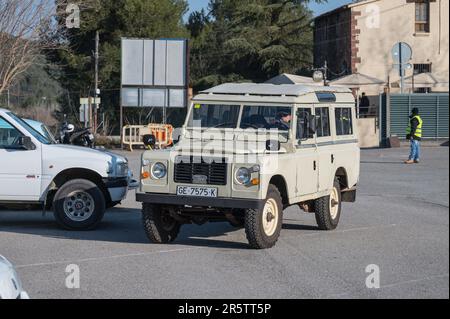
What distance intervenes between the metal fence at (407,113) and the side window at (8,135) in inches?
972

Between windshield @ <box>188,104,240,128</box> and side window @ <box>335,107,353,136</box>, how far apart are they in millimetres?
2128

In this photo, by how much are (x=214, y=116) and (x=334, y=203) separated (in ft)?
8.25

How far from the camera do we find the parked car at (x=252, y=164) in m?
10.5

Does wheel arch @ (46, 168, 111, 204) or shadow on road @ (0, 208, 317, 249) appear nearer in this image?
shadow on road @ (0, 208, 317, 249)

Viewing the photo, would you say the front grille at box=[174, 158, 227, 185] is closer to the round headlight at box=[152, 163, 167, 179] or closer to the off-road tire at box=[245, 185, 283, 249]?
the round headlight at box=[152, 163, 167, 179]

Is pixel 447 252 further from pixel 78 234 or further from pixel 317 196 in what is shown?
pixel 78 234

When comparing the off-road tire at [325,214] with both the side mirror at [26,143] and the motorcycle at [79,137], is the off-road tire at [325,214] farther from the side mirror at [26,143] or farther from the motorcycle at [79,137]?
the motorcycle at [79,137]

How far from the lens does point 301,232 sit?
1272 cm

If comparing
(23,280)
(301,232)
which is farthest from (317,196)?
(23,280)

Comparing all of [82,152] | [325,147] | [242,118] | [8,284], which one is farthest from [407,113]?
[8,284]

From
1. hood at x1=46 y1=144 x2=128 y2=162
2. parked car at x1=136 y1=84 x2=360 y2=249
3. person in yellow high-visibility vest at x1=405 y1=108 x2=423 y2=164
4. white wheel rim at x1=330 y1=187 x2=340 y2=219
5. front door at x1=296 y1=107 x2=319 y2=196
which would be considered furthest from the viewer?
person in yellow high-visibility vest at x1=405 y1=108 x2=423 y2=164

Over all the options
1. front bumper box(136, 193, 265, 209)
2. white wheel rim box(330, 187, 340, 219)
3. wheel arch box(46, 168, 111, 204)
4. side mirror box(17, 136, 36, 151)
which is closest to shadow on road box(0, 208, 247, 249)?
wheel arch box(46, 168, 111, 204)

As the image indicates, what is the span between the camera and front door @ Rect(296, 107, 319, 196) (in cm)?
1151

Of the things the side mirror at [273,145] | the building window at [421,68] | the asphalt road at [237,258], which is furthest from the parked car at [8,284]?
the building window at [421,68]
